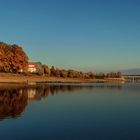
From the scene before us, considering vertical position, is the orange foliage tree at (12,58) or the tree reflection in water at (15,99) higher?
the orange foliage tree at (12,58)

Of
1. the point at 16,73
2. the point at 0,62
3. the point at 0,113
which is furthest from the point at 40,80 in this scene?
the point at 0,113

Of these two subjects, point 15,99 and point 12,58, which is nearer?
point 15,99

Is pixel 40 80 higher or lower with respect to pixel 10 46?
lower

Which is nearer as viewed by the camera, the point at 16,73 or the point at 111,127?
the point at 111,127

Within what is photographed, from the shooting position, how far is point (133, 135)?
24562 mm

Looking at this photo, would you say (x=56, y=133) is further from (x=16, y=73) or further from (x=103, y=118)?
(x=16, y=73)

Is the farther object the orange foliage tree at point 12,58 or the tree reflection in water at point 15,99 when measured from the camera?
the orange foliage tree at point 12,58


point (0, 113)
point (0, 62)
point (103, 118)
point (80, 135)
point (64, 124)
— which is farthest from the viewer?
point (0, 62)

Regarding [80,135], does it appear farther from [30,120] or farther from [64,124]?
[30,120]

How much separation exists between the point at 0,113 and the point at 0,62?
104m

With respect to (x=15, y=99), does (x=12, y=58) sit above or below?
above

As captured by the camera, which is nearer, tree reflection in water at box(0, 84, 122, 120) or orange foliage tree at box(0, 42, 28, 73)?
tree reflection in water at box(0, 84, 122, 120)

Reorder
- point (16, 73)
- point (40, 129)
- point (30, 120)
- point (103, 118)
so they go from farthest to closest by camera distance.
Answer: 1. point (16, 73)
2. point (103, 118)
3. point (30, 120)
4. point (40, 129)

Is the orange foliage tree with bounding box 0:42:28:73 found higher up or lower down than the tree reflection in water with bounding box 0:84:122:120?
higher up
